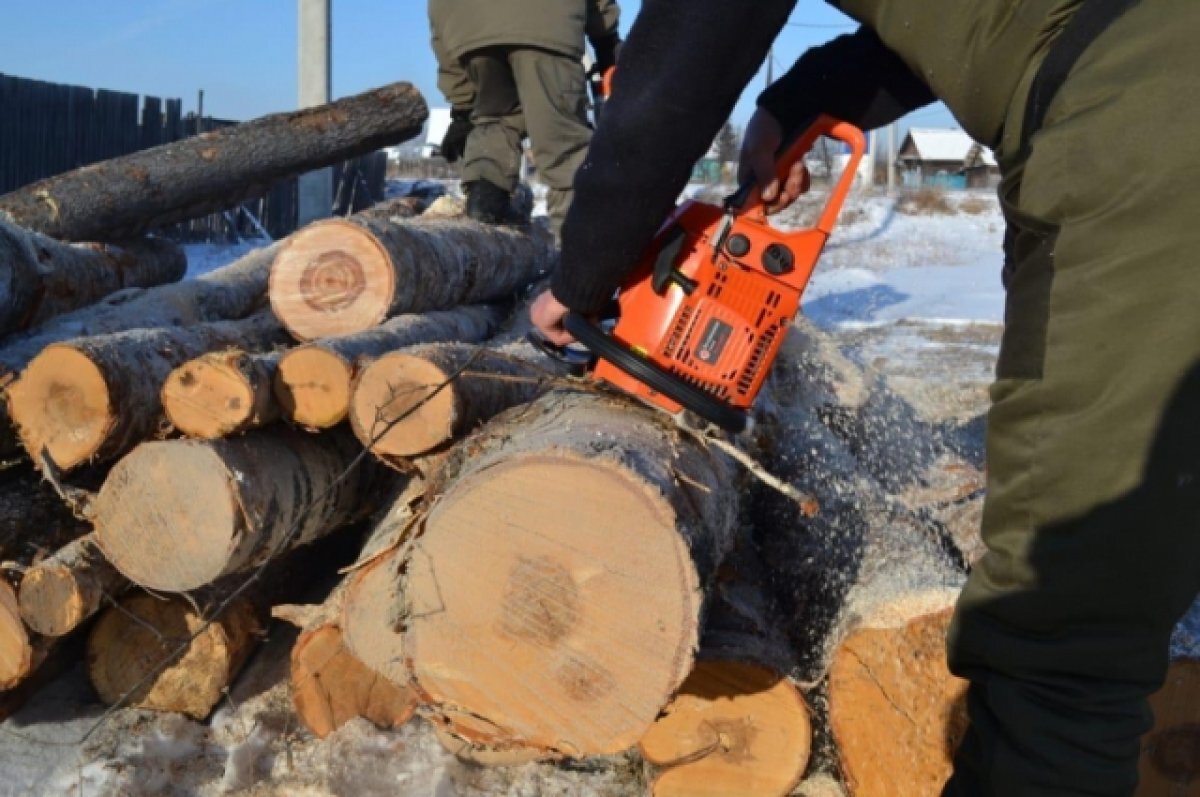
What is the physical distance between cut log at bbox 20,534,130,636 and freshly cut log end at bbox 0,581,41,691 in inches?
1.2

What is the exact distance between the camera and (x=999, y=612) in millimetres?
1479

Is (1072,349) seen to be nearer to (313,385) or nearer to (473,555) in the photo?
(473,555)

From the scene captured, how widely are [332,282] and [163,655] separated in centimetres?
138

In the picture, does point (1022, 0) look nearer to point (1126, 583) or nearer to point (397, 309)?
point (1126, 583)

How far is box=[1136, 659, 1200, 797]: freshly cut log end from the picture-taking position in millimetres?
2203

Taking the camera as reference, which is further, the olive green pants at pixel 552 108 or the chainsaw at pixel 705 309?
the olive green pants at pixel 552 108

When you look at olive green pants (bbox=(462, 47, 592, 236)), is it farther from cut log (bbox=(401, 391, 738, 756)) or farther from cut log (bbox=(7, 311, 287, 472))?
cut log (bbox=(401, 391, 738, 756))

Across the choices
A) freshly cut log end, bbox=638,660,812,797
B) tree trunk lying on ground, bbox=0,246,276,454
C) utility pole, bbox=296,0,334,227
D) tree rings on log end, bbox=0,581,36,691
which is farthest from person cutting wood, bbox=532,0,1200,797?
utility pole, bbox=296,0,334,227

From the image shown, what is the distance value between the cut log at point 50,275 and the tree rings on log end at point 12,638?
3.69 ft

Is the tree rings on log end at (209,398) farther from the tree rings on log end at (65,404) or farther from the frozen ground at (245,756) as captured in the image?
the frozen ground at (245,756)

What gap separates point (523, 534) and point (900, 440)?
2777 mm

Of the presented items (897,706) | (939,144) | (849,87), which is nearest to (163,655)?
(897,706)

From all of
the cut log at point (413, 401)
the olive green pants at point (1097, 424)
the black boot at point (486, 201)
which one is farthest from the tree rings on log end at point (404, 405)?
the black boot at point (486, 201)

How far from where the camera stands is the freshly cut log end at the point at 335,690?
2.55m
